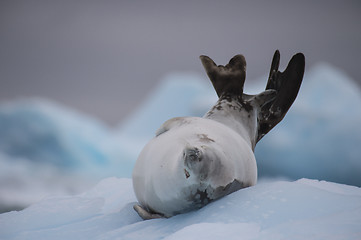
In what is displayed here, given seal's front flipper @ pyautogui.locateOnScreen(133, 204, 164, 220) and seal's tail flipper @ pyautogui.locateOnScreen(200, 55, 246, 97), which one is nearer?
seal's front flipper @ pyautogui.locateOnScreen(133, 204, 164, 220)

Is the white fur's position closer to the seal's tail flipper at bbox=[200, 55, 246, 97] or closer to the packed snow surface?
the packed snow surface

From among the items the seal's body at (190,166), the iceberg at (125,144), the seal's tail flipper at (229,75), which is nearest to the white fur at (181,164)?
the seal's body at (190,166)

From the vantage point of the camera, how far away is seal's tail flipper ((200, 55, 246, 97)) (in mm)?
1662

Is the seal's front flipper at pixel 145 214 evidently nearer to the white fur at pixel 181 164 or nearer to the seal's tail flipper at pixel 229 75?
the white fur at pixel 181 164

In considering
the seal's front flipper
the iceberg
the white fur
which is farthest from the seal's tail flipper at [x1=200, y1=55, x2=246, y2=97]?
the iceberg

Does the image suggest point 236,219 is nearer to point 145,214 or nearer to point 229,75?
point 145,214

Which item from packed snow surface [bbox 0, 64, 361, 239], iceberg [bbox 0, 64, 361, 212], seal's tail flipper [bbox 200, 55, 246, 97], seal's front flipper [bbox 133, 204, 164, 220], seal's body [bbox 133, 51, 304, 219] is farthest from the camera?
iceberg [bbox 0, 64, 361, 212]

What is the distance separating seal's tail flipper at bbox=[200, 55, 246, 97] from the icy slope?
51cm

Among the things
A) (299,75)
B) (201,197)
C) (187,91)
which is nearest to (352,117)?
(299,75)

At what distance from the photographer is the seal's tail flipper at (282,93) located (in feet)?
5.64

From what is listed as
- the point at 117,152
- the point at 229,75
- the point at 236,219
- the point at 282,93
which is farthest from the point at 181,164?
the point at 117,152

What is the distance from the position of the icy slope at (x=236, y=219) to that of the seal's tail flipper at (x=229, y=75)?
0.51 m

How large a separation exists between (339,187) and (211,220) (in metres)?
0.61

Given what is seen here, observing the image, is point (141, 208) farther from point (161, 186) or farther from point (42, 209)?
point (42, 209)
